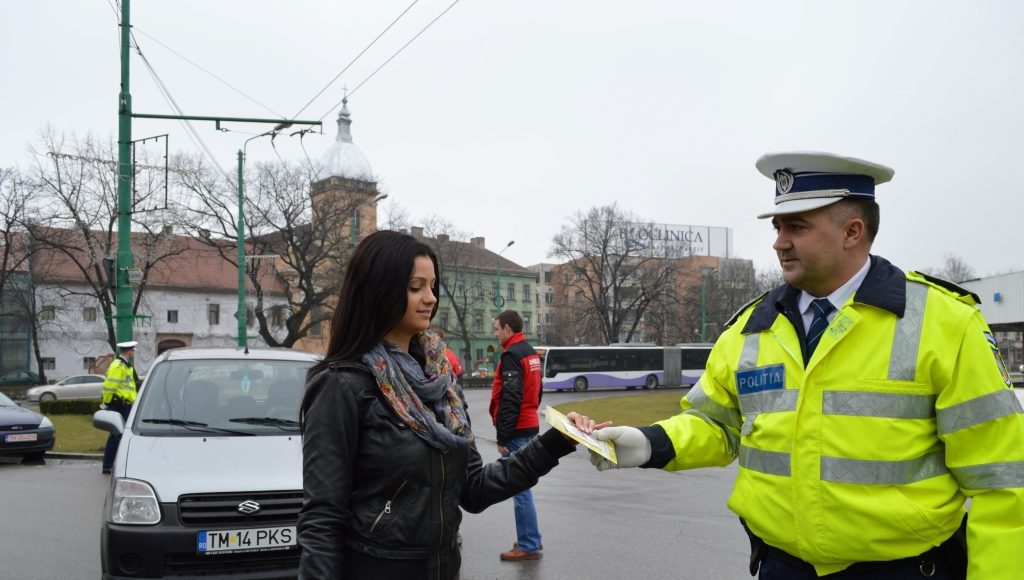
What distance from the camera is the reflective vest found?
1280 cm

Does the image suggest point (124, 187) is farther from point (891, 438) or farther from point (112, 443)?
point (891, 438)

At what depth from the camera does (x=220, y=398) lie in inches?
239

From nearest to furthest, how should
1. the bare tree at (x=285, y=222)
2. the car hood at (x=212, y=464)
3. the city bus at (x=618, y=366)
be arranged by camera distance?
the car hood at (x=212, y=464) < the bare tree at (x=285, y=222) < the city bus at (x=618, y=366)

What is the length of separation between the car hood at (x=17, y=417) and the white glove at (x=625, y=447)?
46.4 ft

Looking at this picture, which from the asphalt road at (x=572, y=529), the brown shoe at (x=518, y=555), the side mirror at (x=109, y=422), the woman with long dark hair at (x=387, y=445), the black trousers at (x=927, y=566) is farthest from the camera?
the brown shoe at (x=518, y=555)

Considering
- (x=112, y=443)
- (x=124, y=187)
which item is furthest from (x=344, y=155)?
(x=112, y=443)

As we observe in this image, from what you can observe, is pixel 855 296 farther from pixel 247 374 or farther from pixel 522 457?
pixel 247 374

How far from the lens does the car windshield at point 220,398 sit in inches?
226

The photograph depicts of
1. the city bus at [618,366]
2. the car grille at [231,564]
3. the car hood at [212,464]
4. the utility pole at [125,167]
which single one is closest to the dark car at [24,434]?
the utility pole at [125,167]

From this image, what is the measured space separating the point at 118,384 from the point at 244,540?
368 inches

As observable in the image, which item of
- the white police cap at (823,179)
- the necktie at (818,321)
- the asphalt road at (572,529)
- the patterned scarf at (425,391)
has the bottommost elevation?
the asphalt road at (572,529)

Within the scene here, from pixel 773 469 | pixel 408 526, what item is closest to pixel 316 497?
pixel 408 526

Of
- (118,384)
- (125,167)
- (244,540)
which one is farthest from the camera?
(125,167)

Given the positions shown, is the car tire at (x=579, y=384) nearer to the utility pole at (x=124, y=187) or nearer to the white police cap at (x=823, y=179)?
the utility pole at (x=124, y=187)
